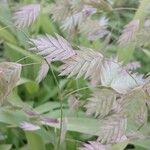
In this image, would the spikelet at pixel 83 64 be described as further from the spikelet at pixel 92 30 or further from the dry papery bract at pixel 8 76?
the spikelet at pixel 92 30

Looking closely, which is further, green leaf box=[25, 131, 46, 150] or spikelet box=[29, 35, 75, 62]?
green leaf box=[25, 131, 46, 150]

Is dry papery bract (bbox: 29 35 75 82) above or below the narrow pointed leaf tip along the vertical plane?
above

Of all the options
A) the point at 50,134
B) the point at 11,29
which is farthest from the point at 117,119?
the point at 11,29

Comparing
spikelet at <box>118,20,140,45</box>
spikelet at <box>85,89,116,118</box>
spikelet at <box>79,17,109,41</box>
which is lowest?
spikelet at <box>79,17,109,41</box>

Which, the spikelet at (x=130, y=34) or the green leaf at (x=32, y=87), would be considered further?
the green leaf at (x=32, y=87)

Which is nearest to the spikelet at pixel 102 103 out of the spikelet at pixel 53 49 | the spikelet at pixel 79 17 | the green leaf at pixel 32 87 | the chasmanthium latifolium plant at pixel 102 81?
the chasmanthium latifolium plant at pixel 102 81

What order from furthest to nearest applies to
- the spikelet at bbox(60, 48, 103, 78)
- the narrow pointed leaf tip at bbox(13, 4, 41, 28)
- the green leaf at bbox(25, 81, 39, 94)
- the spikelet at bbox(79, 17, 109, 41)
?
the green leaf at bbox(25, 81, 39, 94), the spikelet at bbox(79, 17, 109, 41), the narrow pointed leaf tip at bbox(13, 4, 41, 28), the spikelet at bbox(60, 48, 103, 78)

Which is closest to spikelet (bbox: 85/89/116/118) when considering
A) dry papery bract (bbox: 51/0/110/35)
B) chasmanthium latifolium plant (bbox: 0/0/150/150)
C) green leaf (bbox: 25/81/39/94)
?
chasmanthium latifolium plant (bbox: 0/0/150/150)

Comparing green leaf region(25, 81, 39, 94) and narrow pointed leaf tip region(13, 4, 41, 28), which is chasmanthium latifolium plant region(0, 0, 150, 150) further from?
green leaf region(25, 81, 39, 94)

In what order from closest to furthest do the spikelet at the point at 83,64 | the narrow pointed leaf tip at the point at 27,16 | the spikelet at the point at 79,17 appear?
the spikelet at the point at 83,64, the narrow pointed leaf tip at the point at 27,16, the spikelet at the point at 79,17

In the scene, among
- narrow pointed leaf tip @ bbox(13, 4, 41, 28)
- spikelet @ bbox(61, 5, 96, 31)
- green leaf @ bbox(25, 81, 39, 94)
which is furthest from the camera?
green leaf @ bbox(25, 81, 39, 94)
